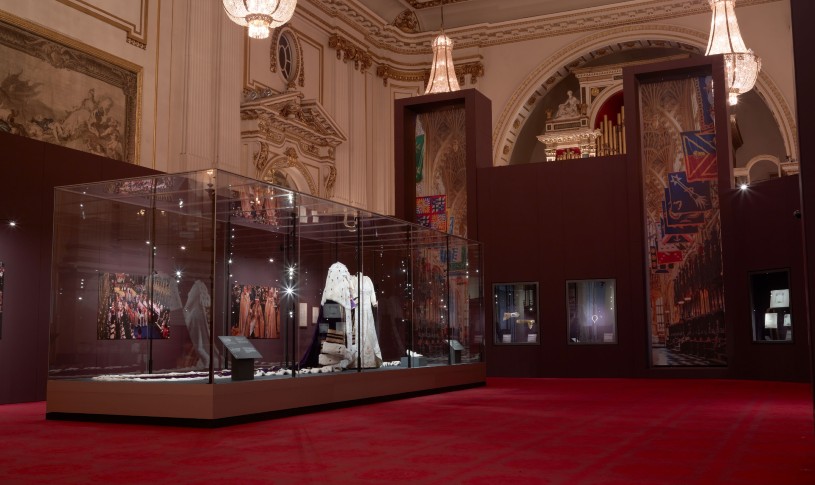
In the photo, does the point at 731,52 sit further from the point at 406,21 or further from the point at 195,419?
the point at 195,419

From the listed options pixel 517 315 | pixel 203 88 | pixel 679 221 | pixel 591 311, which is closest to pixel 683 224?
pixel 679 221

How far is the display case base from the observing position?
752 centimetres

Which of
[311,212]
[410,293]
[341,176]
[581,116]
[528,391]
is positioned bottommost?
[528,391]

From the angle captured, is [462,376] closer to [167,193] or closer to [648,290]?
[648,290]

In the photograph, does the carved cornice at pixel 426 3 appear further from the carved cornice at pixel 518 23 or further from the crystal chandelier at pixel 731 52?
the crystal chandelier at pixel 731 52

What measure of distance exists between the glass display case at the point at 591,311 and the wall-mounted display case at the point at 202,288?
6.38m

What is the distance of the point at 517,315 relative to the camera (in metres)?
16.2

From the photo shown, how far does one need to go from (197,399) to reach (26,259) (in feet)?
14.8

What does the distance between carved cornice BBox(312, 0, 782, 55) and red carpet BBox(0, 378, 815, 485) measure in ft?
48.5

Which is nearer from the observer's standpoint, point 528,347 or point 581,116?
point 528,347

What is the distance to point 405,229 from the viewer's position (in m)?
11.3

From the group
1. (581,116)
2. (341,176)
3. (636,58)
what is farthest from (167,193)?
(636,58)

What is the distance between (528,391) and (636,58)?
51.1 feet

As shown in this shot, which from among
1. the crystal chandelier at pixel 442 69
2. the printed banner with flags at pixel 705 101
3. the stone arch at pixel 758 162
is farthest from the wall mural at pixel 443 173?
the stone arch at pixel 758 162
